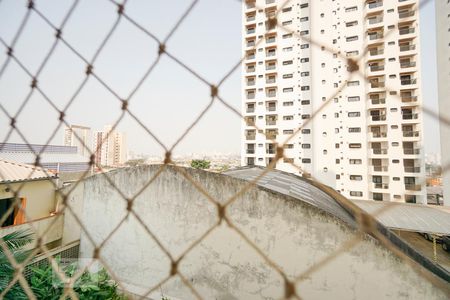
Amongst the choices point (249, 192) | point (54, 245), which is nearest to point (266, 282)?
point (249, 192)

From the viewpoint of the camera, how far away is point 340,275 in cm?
205

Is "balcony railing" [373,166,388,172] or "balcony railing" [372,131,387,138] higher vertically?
"balcony railing" [372,131,387,138]

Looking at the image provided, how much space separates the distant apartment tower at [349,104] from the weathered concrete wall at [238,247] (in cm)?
680

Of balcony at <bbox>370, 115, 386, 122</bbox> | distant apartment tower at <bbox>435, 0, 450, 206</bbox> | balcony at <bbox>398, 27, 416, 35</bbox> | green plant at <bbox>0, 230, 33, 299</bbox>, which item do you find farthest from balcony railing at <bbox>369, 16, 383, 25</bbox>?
green plant at <bbox>0, 230, 33, 299</bbox>

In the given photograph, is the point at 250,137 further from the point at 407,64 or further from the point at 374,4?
the point at 374,4

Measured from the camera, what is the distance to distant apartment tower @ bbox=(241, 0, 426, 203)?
9.33m

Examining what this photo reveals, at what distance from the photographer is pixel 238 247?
239 centimetres

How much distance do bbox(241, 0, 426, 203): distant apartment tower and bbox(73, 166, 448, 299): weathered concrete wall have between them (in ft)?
22.3

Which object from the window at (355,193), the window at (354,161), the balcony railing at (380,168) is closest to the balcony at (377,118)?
the window at (354,161)

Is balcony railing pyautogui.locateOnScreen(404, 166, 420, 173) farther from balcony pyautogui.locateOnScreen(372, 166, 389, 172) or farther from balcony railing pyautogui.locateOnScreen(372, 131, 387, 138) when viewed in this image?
balcony railing pyautogui.locateOnScreen(372, 131, 387, 138)

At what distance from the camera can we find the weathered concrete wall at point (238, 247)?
196 centimetres

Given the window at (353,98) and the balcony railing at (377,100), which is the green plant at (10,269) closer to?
the window at (353,98)

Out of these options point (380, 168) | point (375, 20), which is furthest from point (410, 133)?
point (375, 20)

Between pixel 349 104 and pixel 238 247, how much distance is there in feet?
31.6
